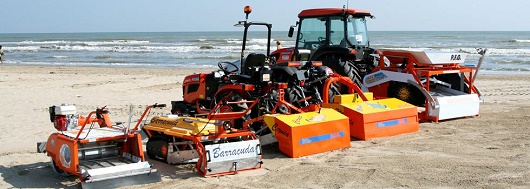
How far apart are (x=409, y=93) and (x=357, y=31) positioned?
1.68 meters

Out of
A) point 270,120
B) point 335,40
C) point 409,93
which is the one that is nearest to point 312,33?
point 335,40

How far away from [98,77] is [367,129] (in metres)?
12.6

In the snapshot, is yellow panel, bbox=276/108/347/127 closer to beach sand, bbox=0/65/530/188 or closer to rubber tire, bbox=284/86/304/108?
beach sand, bbox=0/65/530/188

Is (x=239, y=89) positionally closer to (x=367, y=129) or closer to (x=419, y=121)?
(x=367, y=129)

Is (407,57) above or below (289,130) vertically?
above

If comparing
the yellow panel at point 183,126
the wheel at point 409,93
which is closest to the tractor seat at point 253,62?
the yellow panel at point 183,126

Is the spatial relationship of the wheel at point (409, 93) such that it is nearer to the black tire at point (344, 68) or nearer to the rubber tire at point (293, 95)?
the black tire at point (344, 68)

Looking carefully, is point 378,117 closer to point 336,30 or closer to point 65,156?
point 336,30

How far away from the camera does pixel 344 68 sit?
986cm

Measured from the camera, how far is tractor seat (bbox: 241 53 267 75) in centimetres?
774

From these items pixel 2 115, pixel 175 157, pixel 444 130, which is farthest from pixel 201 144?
pixel 2 115

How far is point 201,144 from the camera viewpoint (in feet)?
19.2

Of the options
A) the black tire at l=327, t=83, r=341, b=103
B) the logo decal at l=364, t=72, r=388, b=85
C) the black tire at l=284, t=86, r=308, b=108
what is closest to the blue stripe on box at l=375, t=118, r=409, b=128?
the black tire at l=327, t=83, r=341, b=103

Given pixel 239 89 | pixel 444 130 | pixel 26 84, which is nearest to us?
pixel 239 89
